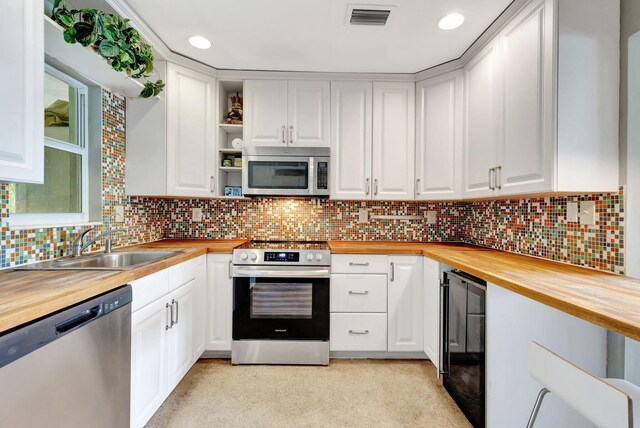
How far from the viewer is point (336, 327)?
229 centimetres

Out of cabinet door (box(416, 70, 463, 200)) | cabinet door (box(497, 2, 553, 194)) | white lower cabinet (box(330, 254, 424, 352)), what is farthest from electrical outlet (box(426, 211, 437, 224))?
cabinet door (box(497, 2, 553, 194))

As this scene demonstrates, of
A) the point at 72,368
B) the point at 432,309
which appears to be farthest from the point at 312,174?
the point at 72,368

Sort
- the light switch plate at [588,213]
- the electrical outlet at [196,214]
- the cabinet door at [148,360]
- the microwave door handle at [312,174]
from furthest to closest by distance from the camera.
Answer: the electrical outlet at [196,214] → the microwave door handle at [312,174] → the light switch plate at [588,213] → the cabinet door at [148,360]

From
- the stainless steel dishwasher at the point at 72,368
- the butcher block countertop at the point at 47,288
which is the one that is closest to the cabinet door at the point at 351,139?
the butcher block countertop at the point at 47,288

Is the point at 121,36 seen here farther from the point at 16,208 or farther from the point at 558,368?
the point at 558,368

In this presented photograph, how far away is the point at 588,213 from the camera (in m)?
1.52

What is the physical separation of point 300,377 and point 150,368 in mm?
990

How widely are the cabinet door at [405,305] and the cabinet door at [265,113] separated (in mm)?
1411

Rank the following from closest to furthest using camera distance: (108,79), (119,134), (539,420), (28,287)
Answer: (28,287) → (539,420) → (108,79) → (119,134)

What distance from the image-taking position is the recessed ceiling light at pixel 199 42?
204 centimetres

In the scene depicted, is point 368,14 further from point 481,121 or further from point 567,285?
point 567,285

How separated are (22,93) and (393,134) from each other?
227 centimetres

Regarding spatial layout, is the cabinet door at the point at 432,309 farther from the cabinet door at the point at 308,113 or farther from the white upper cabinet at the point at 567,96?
the cabinet door at the point at 308,113

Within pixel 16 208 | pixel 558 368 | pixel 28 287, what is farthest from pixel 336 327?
pixel 16 208
